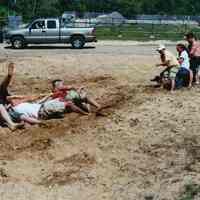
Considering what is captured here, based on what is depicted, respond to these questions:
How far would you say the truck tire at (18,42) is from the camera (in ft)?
116

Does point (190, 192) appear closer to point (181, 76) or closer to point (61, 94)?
point (61, 94)

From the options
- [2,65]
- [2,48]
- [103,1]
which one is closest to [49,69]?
[2,65]

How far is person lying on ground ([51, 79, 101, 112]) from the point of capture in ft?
47.8

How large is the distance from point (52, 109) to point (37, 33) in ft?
72.5

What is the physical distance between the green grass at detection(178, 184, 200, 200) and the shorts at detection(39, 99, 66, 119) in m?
5.70

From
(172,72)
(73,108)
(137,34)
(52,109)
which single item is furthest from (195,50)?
(137,34)

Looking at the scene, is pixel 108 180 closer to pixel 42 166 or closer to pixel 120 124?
pixel 42 166

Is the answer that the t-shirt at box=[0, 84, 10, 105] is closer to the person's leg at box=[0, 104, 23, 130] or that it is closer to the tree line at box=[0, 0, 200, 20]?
the person's leg at box=[0, 104, 23, 130]

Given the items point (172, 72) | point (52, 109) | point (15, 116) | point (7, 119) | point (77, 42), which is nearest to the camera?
point (7, 119)

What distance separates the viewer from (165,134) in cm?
1208

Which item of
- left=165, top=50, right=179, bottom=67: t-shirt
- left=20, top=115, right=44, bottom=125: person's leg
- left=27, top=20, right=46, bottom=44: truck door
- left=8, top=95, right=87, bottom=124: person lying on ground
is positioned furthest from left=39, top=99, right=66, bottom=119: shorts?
left=27, top=20, right=46, bottom=44: truck door

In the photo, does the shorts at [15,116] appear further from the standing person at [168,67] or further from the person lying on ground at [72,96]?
the standing person at [168,67]

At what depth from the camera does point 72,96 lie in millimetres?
14703

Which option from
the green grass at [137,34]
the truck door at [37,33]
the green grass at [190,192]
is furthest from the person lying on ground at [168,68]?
the green grass at [137,34]
